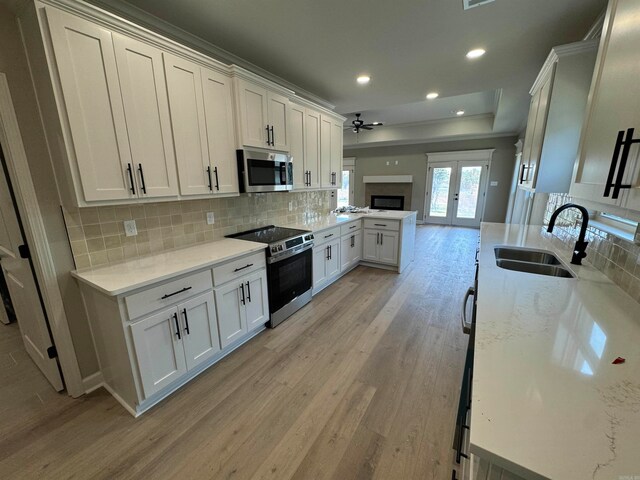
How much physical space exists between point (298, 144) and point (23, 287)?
9.14 feet

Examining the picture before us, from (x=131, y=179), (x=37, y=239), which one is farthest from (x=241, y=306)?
(x=37, y=239)

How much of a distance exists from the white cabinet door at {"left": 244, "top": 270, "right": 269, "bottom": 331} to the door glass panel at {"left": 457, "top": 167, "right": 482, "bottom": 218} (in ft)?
24.4

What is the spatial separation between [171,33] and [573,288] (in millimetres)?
3403

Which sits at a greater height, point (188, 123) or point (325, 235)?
point (188, 123)

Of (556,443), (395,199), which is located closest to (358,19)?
(556,443)

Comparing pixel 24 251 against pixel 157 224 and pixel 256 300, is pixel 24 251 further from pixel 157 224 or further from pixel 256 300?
pixel 256 300

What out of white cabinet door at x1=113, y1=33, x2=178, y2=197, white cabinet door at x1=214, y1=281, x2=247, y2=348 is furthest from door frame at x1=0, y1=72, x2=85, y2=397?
white cabinet door at x1=214, y1=281, x2=247, y2=348

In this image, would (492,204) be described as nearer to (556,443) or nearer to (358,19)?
(358,19)

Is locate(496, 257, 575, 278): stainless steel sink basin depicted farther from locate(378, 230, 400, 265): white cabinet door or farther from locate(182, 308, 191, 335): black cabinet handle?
locate(182, 308, 191, 335): black cabinet handle

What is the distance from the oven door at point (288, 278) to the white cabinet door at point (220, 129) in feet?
2.93

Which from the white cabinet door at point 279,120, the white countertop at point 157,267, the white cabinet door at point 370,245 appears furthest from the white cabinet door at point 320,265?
the white cabinet door at point 279,120

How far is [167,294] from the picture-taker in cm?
173

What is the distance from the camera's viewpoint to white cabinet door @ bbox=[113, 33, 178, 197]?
172 cm

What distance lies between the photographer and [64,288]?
178 centimetres
